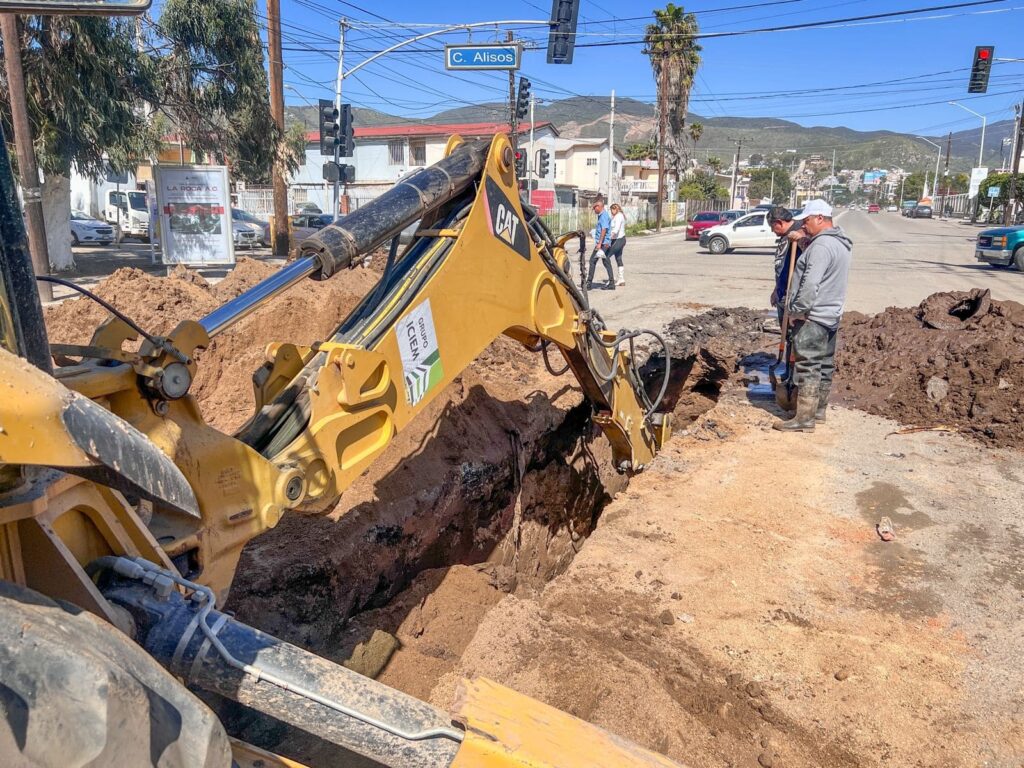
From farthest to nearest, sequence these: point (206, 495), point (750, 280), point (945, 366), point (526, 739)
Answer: point (750, 280) < point (945, 366) < point (206, 495) < point (526, 739)

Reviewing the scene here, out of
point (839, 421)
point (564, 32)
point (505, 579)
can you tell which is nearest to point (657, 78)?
point (564, 32)

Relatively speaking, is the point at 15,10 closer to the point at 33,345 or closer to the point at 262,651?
the point at 33,345

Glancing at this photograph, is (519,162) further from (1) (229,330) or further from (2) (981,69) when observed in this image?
(2) (981,69)

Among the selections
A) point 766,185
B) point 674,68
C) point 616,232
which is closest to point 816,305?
point 616,232

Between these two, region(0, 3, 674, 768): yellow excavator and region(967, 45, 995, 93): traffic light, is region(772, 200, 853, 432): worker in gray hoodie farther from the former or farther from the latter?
region(967, 45, 995, 93): traffic light

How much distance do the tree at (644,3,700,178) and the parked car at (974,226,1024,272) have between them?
85.7ft

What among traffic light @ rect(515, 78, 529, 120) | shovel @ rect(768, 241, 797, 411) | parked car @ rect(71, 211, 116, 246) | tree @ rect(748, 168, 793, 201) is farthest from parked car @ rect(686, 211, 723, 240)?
tree @ rect(748, 168, 793, 201)

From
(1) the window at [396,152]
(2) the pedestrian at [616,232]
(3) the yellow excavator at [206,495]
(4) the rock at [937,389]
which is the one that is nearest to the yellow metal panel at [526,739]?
(3) the yellow excavator at [206,495]

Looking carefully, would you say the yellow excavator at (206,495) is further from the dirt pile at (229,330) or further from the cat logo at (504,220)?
the dirt pile at (229,330)

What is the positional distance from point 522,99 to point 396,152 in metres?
23.2

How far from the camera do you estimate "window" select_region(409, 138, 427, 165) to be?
4653 cm

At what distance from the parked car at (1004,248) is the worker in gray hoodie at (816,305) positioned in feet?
57.7

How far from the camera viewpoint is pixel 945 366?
26.2 ft

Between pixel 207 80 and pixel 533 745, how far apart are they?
19660 mm
